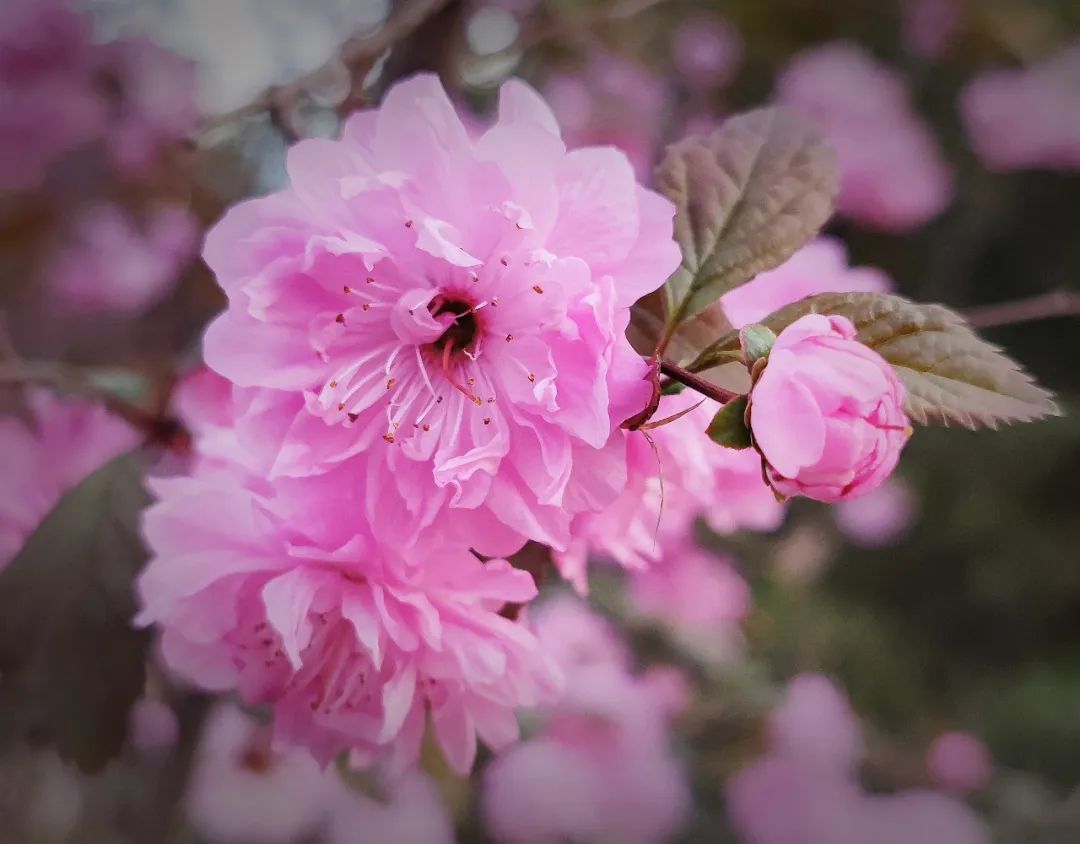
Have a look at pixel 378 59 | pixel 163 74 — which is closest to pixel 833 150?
pixel 378 59

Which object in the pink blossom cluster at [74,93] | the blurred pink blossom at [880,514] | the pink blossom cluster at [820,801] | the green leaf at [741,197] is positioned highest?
the green leaf at [741,197]

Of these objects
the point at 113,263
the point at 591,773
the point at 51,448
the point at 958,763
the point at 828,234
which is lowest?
the point at 958,763

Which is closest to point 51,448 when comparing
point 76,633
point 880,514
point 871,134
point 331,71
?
point 76,633

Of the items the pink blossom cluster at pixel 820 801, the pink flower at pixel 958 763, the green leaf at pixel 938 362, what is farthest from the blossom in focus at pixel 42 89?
the pink flower at pixel 958 763

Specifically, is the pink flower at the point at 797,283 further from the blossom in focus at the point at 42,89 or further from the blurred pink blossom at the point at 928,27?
the blurred pink blossom at the point at 928,27

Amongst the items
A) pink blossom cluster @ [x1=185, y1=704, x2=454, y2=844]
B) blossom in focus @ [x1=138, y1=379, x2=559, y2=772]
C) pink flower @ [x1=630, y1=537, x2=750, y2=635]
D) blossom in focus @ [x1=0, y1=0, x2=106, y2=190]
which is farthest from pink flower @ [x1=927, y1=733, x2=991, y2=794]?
blossom in focus @ [x1=0, y1=0, x2=106, y2=190]

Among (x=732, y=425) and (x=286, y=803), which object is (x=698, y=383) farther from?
(x=286, y=803)
